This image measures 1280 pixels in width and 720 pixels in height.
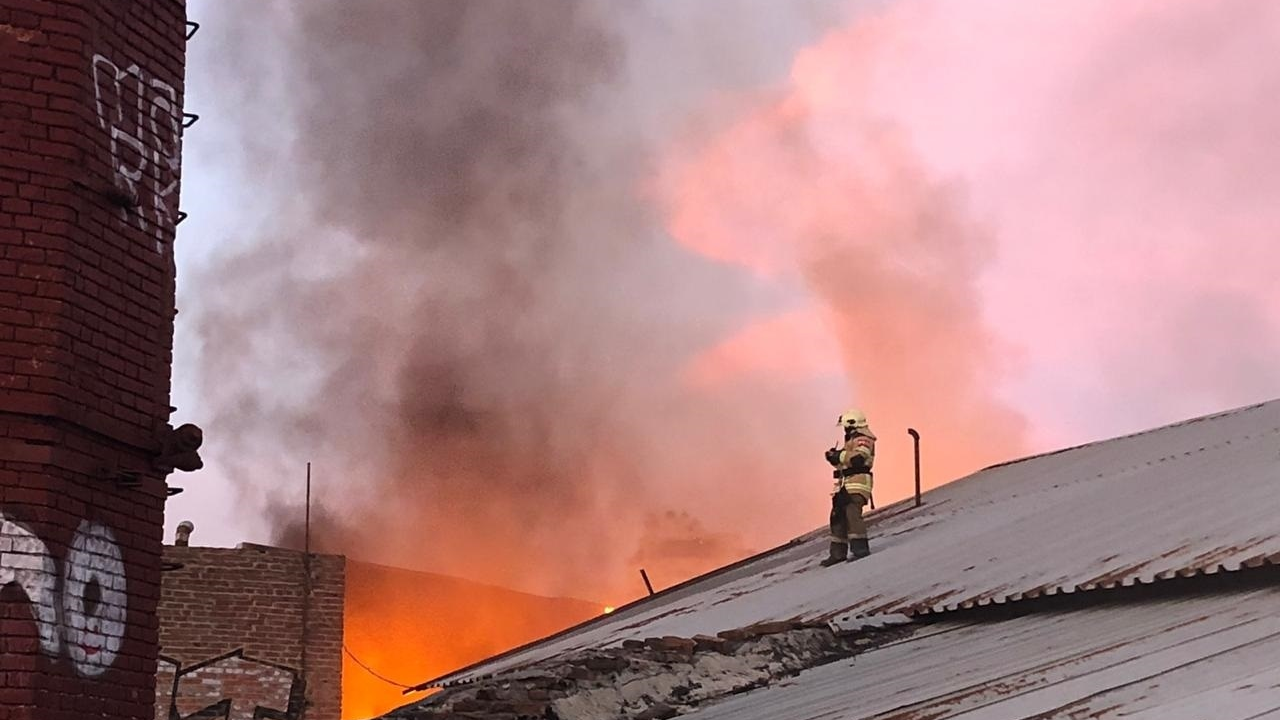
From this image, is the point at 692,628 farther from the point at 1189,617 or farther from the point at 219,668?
the point at 219,668

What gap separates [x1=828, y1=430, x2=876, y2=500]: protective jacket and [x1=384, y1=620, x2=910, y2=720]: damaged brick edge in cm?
267

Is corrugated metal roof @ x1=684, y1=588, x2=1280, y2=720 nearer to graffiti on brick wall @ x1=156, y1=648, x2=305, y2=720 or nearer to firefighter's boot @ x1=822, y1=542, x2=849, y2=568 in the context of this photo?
firefighter's boot @ x1=822, y1=542, x2=849, y2=568

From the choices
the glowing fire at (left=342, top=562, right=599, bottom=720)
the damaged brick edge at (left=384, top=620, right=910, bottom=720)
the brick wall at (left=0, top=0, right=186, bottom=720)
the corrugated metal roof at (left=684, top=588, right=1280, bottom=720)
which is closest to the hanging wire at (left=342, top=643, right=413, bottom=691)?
the glowing fire at (left=342, top=562, right=599, bottom=720)

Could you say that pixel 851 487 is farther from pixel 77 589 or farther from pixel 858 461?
pixel 77 589

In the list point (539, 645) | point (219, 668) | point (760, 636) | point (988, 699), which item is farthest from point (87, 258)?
point (219, 668)


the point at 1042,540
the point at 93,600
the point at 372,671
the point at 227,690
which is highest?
the point at 372,671

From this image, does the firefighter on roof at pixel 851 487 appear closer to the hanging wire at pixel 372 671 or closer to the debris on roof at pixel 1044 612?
the debris on roof at pixel 1044 612

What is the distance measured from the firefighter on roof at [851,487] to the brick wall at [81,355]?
21.3ft

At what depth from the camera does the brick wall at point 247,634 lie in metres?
15.4

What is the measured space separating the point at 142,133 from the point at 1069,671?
181 inches

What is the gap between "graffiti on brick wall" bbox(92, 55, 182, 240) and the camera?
5645 mm

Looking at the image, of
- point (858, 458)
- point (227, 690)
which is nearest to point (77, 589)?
point (858, 458)

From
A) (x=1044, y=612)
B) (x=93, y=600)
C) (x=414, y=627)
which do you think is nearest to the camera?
(x=93, y=600)

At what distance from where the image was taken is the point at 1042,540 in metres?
8.80
